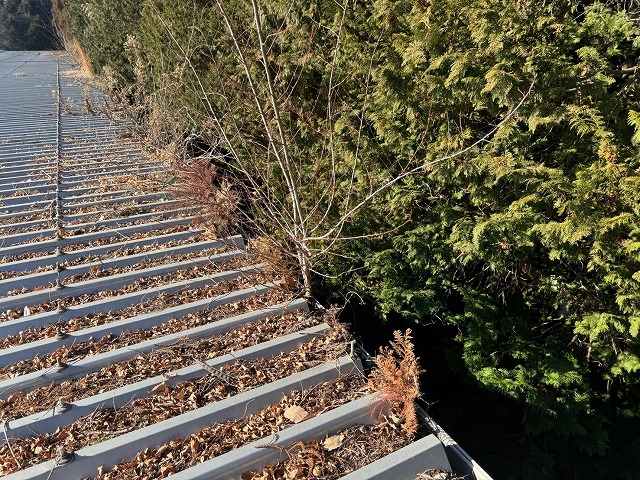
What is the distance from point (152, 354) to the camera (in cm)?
261

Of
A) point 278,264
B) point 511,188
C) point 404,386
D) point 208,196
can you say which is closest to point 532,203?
point 511,188

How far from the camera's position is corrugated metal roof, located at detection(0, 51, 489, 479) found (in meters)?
1.97

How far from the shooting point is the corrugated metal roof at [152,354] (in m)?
1.97

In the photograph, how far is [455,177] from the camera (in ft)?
8.90

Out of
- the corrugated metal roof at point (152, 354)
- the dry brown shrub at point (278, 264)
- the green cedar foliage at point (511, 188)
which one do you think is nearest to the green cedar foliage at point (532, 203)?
the green cedar foliage at point (511, 188)

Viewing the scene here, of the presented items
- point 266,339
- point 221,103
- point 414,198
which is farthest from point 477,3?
point 221,103

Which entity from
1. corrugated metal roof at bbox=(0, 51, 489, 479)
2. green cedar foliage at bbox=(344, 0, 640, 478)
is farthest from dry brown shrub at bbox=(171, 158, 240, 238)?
green cedar foliage at bbox=(344, 0, 640, 478)

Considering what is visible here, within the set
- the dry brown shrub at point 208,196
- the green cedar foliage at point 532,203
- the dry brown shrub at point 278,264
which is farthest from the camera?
the dry brown shrub at point 208,196

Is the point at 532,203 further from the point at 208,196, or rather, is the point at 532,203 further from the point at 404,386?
the point at 208,196

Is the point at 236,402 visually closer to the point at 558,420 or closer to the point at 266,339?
the point at 266,339

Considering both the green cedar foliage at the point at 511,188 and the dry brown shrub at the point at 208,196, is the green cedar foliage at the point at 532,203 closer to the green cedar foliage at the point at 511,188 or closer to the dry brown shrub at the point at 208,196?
the green cedar foliage at the point at 511,188

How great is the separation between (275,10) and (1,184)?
4.07 metres

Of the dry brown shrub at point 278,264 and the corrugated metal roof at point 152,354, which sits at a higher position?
the dry brown shrub at point 278,264

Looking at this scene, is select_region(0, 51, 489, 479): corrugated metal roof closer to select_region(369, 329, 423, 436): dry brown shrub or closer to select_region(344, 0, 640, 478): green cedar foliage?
select_region(369, 329, 423, 436): dry brown shrub
